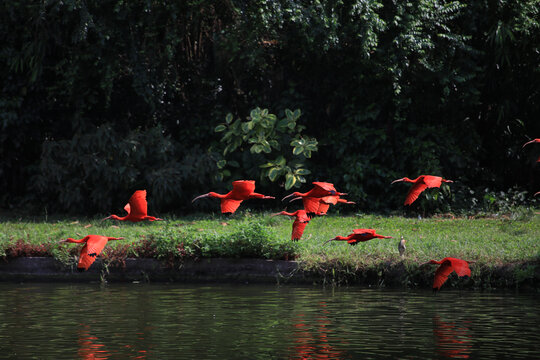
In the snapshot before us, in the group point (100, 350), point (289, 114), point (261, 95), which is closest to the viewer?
point (100, 350)

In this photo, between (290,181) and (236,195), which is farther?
(290,181)

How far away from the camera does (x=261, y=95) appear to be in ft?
51.9

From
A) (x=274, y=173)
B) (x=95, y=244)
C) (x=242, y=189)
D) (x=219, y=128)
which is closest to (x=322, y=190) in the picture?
(x=242, y=189)

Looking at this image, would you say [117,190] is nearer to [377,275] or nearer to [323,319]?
[377,275]

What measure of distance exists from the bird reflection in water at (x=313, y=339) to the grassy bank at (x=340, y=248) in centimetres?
165

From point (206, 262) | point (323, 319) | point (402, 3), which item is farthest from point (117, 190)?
point (323, 319)

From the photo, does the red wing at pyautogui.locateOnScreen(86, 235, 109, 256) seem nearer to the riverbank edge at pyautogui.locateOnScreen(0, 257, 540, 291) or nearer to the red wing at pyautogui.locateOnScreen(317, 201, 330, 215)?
the red wing at pyautogui.locateOnScreen(317, 201, 330, 215)

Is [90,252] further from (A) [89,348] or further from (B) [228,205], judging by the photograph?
(B) [228,205]

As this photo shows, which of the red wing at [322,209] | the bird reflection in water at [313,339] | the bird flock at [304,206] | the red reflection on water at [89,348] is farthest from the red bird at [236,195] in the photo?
the red reflection on water at [89,348]

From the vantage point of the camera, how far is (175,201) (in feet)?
47.6

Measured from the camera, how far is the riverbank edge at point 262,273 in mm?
8734

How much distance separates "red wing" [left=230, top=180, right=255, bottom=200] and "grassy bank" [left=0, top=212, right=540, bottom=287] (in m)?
2.85

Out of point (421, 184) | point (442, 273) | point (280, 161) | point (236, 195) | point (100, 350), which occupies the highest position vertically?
point (280, 161)

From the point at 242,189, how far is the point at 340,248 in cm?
358
